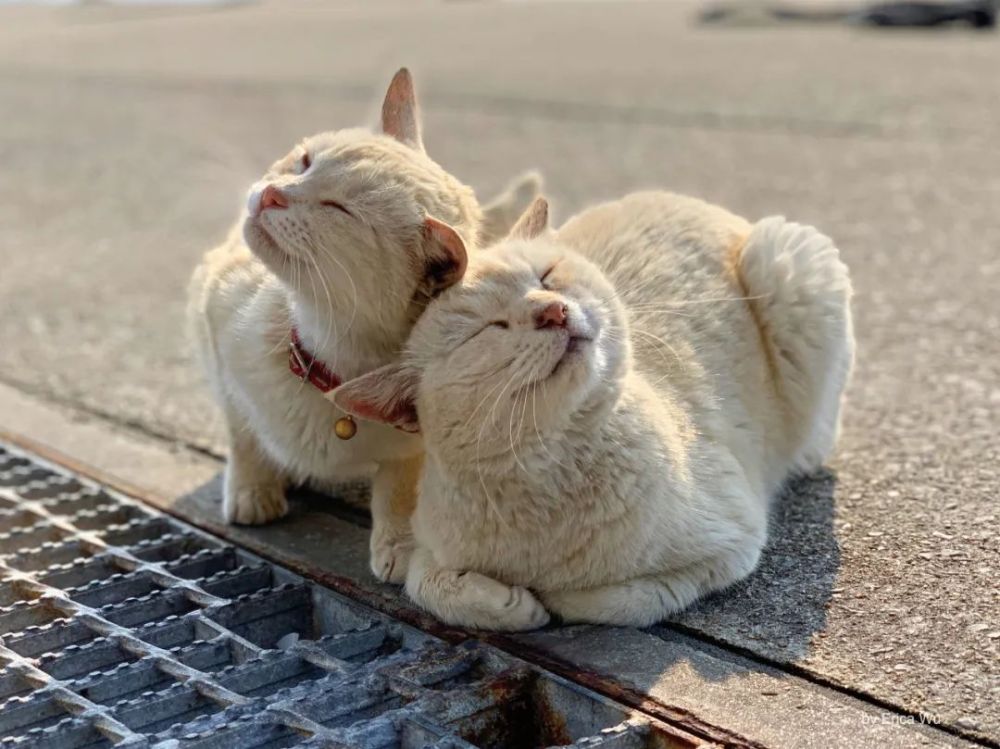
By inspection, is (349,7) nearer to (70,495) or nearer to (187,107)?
(187,107)

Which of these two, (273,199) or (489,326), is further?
(273,199)

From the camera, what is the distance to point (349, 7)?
54.7 ft

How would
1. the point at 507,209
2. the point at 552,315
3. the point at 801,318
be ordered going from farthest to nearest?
the point at 507,209, the point at 801,318, the point at 552,315

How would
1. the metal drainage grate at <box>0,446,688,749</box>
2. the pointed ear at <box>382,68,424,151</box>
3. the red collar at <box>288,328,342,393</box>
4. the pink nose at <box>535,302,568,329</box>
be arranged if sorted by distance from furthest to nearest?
the pointed ear at <box>382,68,424,151</box> → the red collar at <box>288,328,342,393</box> → the pink nose at <box>535,302,568,329</box> → the metal drainage grate at <box>0,446,688,749</box>

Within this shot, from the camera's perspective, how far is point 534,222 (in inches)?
115

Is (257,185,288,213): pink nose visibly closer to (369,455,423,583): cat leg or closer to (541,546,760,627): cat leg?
(369,455,423,583): cat leg

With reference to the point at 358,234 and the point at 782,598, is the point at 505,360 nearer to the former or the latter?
the point at 358,234

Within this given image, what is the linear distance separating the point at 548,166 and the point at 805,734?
16.2ft

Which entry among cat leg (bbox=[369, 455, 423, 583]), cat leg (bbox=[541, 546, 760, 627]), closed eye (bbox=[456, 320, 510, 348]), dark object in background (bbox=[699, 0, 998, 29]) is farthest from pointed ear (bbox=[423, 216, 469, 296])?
dark object in background (bbox=[699, 0, 998, 29])

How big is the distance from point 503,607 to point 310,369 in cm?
65

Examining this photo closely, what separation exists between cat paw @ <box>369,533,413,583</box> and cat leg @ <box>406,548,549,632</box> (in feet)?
0.51

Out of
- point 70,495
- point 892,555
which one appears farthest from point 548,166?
point 892,555

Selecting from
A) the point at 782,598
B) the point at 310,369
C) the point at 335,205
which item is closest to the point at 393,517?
the point at 310,369

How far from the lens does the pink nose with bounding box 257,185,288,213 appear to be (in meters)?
2.70
